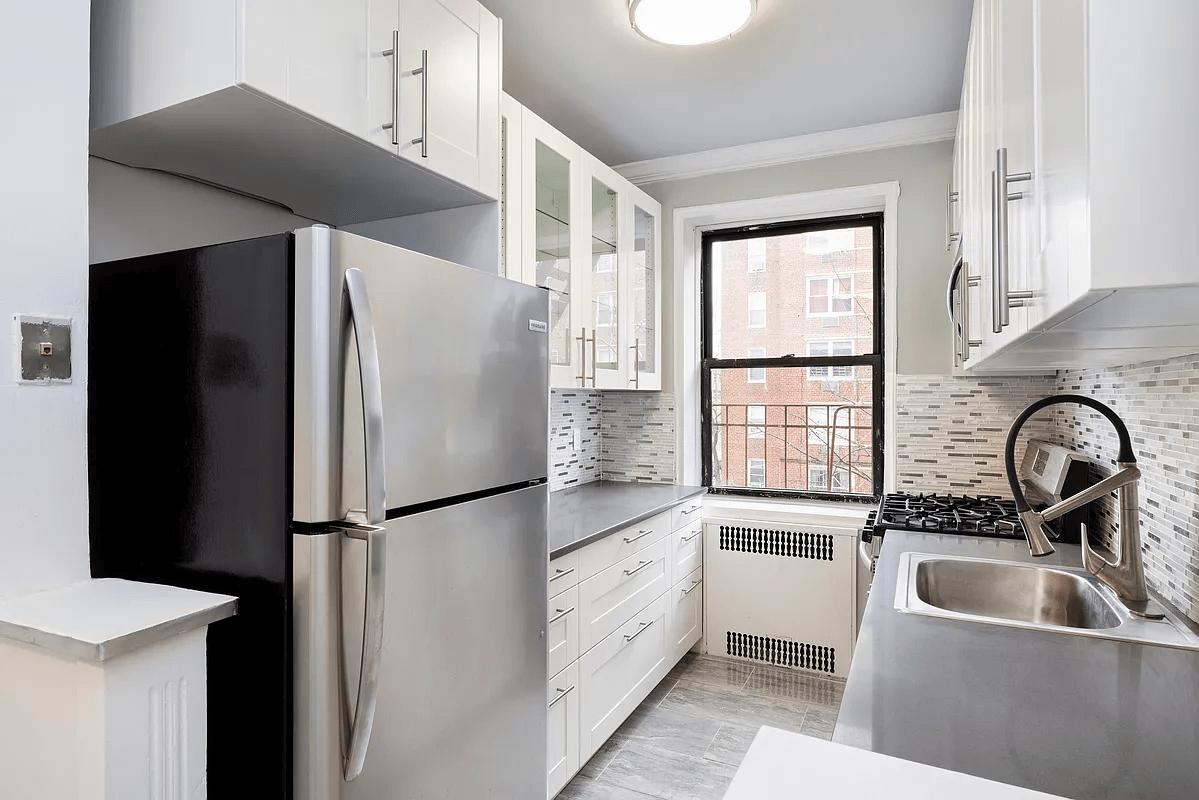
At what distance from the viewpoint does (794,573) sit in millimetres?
3135

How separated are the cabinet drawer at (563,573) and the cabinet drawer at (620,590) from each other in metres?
0.08

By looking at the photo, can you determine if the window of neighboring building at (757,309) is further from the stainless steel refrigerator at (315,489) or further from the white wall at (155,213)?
the white wall at (155,213)

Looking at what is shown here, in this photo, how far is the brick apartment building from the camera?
3.37 metres

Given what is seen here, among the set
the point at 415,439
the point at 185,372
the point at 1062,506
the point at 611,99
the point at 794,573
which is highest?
the point at 611,99

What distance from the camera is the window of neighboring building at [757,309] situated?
11.7 feet

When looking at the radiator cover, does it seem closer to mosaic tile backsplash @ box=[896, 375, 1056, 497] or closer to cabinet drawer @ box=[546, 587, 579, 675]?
mosaic tile backsplash @ box=[896, 375, 1056, 497]

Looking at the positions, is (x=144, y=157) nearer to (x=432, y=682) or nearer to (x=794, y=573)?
(x=432, y=682)

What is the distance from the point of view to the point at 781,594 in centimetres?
316

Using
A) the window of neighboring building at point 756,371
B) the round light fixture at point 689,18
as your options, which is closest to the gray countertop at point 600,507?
the window of neighboring building at point 756,371

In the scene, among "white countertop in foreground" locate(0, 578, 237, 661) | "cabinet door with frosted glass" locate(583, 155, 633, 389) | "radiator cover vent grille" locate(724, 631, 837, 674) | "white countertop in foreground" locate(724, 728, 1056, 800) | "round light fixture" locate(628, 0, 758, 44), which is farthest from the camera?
"radiator cover vent grille" locate(724, 631, 837, 674)

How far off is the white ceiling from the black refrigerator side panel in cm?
135

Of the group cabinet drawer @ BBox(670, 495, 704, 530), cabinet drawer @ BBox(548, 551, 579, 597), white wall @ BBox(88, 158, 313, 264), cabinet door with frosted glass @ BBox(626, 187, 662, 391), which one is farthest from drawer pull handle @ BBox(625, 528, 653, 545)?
white wall @ BBox(88, 158, 313, 264)

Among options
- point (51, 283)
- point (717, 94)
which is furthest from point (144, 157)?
point (717, 94)

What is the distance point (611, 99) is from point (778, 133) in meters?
0.87
